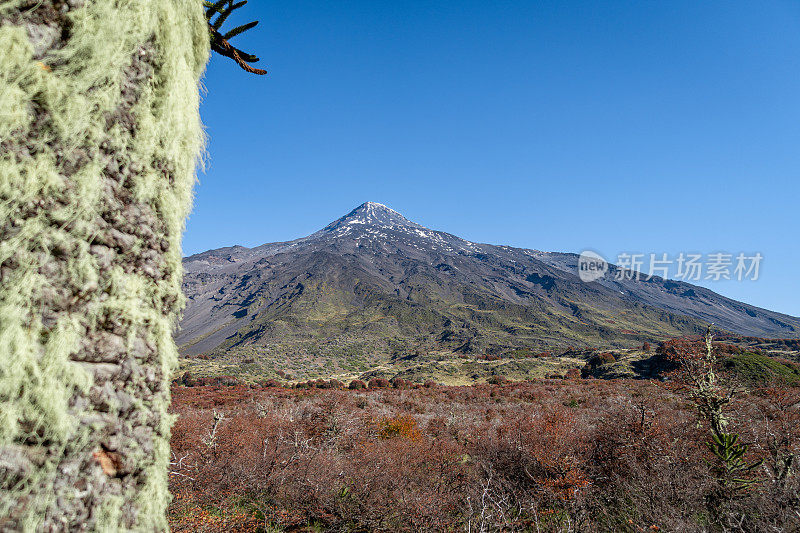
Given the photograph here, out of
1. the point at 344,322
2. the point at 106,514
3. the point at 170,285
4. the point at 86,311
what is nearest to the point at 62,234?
the point at 86,311

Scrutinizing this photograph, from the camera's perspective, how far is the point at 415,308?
122m

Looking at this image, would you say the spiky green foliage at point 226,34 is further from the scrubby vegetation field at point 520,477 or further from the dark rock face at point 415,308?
the dark rock face at point 415,308

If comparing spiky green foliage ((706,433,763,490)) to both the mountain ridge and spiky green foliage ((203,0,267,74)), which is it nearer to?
spiky green foliage ((203,0,267,74))

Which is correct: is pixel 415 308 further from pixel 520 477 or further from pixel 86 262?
pixel 86 262

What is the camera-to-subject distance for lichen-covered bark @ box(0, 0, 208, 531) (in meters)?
1.72

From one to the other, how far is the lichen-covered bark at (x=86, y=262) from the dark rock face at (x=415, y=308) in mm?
79079

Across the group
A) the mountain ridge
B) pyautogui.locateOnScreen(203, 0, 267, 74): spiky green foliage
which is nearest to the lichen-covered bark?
pyautogui.locateOnScreen(203, 0, 267, 74): spiky green foliage

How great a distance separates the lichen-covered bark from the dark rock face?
79.1 metres

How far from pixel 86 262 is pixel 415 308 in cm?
12144

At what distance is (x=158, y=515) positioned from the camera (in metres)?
2.38

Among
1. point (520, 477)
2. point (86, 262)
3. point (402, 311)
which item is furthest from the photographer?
point (402, 311)

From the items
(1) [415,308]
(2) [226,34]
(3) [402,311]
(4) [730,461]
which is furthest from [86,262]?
(1) [415,308]

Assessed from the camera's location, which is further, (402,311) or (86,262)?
(402,311)

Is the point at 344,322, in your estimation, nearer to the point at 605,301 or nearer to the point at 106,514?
the point at 106,514
